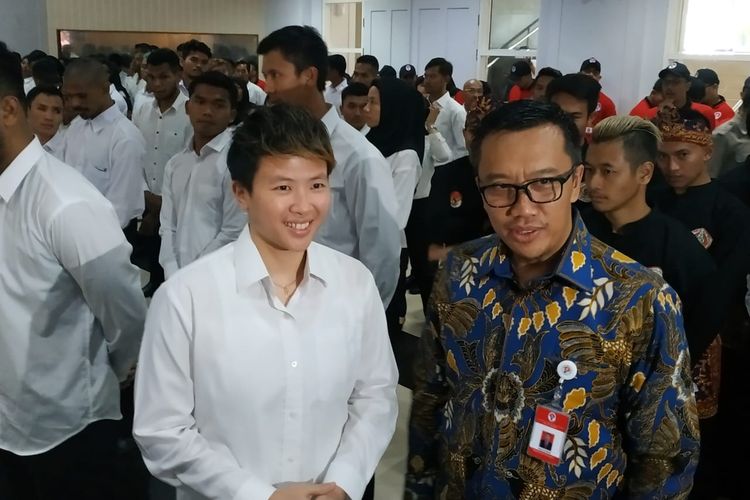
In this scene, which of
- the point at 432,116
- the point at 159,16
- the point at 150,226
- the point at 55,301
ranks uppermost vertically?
the point at 159,16

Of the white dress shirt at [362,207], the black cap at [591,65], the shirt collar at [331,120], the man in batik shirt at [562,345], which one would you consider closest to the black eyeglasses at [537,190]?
the man in batik shirt at [562,345]

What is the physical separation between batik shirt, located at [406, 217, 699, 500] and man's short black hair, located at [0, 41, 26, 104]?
116 cm

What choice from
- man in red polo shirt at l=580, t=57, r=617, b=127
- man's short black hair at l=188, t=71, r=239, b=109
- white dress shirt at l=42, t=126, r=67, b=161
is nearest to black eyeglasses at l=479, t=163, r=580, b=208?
man's short black hair at l=188, t=71, r=239, b=109

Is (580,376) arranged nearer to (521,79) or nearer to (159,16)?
(521,79)

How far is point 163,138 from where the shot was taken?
4.40 m

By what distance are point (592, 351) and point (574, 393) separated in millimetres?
78

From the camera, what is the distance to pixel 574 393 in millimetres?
1178

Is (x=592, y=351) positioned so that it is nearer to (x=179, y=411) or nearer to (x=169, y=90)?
(x=179, y=411)

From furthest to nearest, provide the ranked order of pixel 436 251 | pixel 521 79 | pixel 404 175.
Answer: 1. pixel 521 79
2. pixel 404 175
3. pixel 436 251

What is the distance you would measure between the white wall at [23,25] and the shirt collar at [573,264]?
8.58m

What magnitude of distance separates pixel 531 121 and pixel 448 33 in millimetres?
9247

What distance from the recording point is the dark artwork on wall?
36.0 feet

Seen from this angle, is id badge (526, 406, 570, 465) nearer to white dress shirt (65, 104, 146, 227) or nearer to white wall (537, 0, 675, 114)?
white dress shirt (65, 104, 146, 227)

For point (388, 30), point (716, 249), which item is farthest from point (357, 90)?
point (388, 30)
